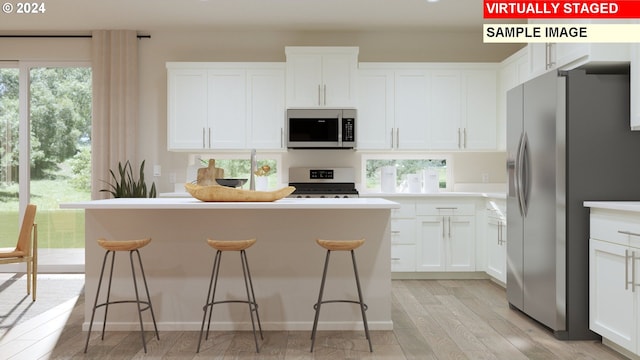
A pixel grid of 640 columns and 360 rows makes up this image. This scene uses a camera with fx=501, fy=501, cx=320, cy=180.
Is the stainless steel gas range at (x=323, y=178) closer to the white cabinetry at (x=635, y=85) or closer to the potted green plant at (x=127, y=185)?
the potted green plant at (x=127, y=185)

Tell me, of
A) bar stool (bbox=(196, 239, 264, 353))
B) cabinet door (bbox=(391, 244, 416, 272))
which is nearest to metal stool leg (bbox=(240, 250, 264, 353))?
bar stool (bbox=(196, 239, 264, 353))

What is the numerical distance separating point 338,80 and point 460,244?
2.16m

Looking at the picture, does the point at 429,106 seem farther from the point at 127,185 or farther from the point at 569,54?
the point at 127,185

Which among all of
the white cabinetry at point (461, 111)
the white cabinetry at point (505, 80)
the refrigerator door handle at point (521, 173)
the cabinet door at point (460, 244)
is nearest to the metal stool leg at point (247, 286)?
the refrigerator door handle at point (521, 173)

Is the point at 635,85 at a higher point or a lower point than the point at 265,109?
lower

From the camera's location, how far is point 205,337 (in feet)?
10.8

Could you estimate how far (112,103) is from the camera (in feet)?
18.6

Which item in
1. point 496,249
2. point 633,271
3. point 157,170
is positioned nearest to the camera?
point 633,271

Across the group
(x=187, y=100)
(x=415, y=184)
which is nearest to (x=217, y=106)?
(x=187, y=100)

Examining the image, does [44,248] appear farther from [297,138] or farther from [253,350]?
[253,350]

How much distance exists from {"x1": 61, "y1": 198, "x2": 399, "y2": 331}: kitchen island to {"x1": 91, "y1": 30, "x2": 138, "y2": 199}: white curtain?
2.40 m

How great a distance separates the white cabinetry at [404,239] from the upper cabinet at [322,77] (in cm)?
129

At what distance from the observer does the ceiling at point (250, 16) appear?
487cm

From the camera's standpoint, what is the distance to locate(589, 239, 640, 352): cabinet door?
2.79 metres
